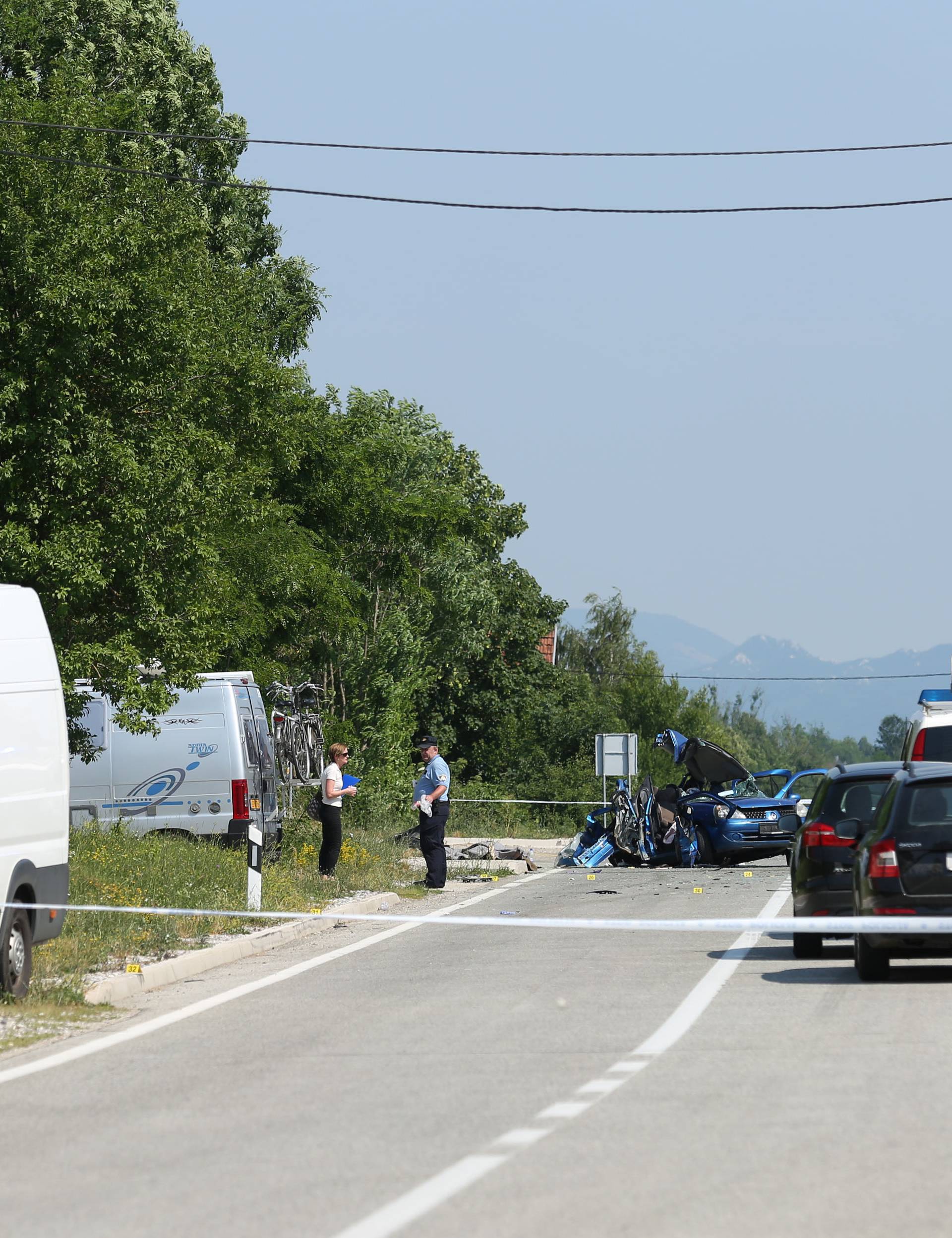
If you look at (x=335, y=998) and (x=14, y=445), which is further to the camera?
(x=14, y=445)

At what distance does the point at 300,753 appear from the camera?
1393 inches

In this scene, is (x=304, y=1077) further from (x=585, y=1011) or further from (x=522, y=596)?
(x=522, y=596)

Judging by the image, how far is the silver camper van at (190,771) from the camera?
72.9 ft

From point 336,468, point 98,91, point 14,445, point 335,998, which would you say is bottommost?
point 335,998

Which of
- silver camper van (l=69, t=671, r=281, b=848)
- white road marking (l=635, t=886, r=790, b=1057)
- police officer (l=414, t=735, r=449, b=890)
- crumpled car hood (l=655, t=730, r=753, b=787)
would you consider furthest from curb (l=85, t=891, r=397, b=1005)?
crumpled car hood (l=655, t=730, r=753, b=787)

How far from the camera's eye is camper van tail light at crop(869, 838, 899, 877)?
40.6ft

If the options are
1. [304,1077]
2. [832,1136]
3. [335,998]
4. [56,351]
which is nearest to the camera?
[832,1136]

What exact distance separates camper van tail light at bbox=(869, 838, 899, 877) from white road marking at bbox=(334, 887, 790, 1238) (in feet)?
4.27

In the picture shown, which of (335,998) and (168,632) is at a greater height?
(168,632)

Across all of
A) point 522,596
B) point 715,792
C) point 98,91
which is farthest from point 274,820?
point 522,596

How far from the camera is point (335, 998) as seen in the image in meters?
12.2

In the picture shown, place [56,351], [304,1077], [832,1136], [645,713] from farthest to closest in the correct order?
[645,713]
[56,351]
[304,1077]
[832,1136]

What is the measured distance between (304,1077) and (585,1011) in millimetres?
2705

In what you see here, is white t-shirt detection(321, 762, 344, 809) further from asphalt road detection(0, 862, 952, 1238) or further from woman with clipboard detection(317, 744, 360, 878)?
asphalt road detection(0, 862, 952, 1238)
